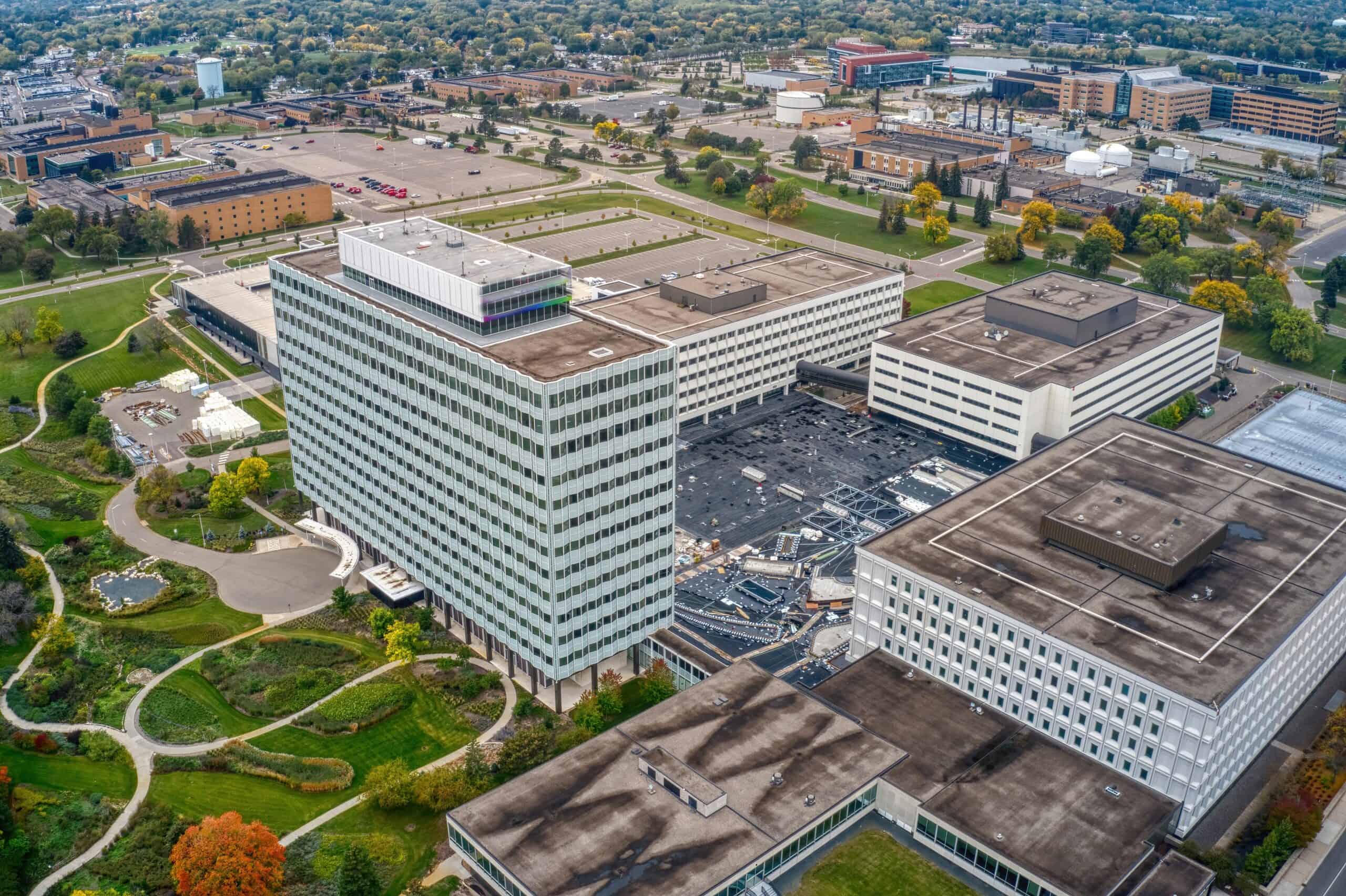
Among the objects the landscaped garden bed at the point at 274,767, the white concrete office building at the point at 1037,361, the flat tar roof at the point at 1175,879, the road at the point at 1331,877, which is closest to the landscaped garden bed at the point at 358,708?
the landscaped garden bed at the point at 274,767

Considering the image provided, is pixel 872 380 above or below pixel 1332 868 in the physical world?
above

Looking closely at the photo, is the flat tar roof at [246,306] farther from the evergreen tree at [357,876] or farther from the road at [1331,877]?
the road at [1331,877]

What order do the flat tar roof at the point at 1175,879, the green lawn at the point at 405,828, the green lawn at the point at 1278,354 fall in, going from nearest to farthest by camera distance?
the flat tar roof at the point at 1175,879 < the green lawn at the point at 405,828 < the green lawn at the point at 1278,354

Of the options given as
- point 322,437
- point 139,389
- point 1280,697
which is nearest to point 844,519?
point 1280,697

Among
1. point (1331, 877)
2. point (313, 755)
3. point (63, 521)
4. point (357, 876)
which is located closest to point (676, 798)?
point (357, 876)

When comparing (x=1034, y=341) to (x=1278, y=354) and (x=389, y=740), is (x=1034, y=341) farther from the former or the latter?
(x=389, y=740)

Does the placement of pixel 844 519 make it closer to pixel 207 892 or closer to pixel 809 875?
pixel 809 875
